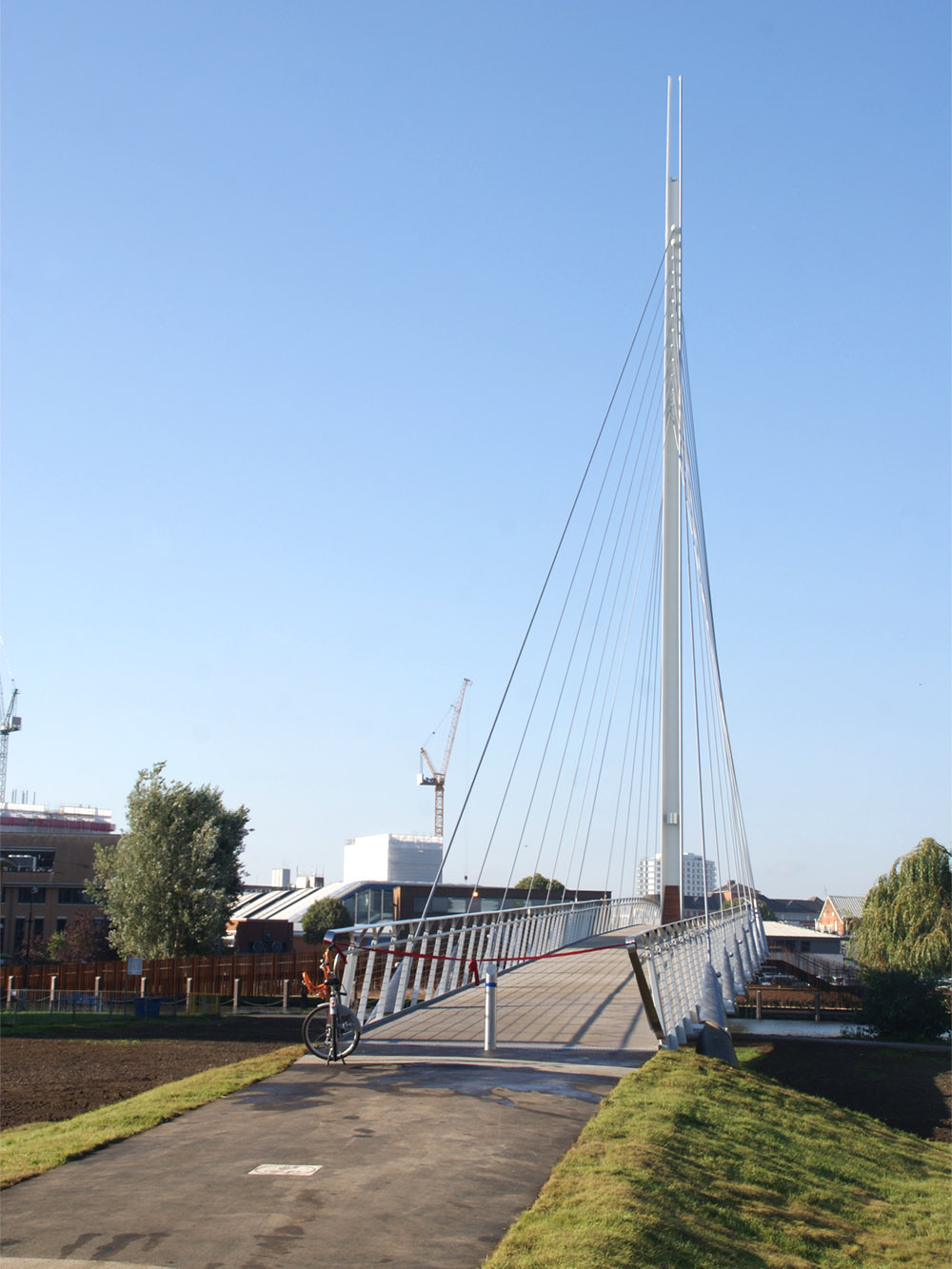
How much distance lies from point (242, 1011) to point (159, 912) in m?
14.3

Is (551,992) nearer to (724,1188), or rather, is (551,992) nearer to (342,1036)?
(342,1036)

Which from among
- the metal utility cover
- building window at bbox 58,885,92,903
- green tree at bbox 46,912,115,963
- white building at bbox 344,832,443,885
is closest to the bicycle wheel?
the metal utility cover

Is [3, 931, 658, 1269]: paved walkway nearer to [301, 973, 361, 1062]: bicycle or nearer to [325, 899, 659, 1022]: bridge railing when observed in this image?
[301, 973, 361, 1062]: bicycle

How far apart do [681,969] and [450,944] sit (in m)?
4.52

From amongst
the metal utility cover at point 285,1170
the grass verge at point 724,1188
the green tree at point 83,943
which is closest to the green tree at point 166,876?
the green tree at point 83,943

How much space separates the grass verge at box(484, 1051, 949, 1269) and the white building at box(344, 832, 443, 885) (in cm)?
8887

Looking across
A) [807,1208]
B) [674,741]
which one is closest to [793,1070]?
[674,741]

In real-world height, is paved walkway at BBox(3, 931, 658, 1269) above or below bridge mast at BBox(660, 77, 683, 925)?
below

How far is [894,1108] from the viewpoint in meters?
24.5

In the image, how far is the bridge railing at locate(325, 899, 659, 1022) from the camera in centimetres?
1424

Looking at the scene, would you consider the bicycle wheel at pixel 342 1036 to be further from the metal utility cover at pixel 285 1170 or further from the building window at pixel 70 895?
the building window at pixel 70 895

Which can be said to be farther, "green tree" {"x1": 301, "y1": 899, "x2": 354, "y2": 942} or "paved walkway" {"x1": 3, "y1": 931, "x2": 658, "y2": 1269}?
"green tree" {"x1": 301, "y1": 899, "x2": 354, "y2": 942}

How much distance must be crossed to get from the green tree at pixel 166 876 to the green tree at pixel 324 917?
61.7 feet

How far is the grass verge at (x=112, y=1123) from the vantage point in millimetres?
8398
